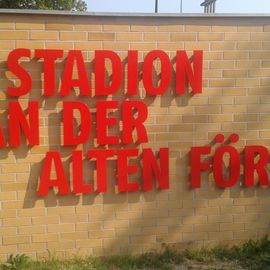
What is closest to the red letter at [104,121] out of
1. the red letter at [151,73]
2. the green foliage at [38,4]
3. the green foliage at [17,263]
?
the red letter at [151,73]

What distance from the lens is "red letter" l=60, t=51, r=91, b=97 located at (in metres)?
3.64

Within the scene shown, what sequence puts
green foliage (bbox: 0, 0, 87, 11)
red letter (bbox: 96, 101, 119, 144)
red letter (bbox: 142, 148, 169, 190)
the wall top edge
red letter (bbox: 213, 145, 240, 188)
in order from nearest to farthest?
the wall top edge → red letter (bbox: 96, 101, 119, 144) → red letter (bbox: 142, 148, 169, 190) → red letter (bbox: 213, 145, 240, 188) → green foliage (bbox: 0, 0, 87, 11)

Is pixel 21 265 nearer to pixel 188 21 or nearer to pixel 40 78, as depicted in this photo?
pixel 40 78

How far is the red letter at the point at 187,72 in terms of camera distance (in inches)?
150

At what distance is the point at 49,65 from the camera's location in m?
3.61

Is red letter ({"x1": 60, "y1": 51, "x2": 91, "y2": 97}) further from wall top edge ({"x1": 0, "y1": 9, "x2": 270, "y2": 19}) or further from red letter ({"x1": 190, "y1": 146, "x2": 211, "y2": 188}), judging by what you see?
red letter ({"x1": 190, "y1": 146, "x2": 211, "y2": 188})

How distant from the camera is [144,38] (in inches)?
148

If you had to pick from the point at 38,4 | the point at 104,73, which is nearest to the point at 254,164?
the point at 104,73

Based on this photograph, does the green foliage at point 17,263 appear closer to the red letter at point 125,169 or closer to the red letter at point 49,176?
the red letter at point 49,176

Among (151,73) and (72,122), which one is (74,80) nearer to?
(72,122)

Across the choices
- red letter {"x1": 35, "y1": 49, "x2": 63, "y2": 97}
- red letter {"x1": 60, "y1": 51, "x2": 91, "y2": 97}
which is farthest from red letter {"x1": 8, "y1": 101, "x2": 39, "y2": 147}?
red letter {"x1": 60, "y1": 51, "x2": 91, "y2": 97}

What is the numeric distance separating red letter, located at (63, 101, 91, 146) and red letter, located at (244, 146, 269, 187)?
149cm

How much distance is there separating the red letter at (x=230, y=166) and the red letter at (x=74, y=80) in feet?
4.39

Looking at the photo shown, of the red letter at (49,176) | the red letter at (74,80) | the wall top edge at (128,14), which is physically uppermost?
the wall top edge at (128,14)
